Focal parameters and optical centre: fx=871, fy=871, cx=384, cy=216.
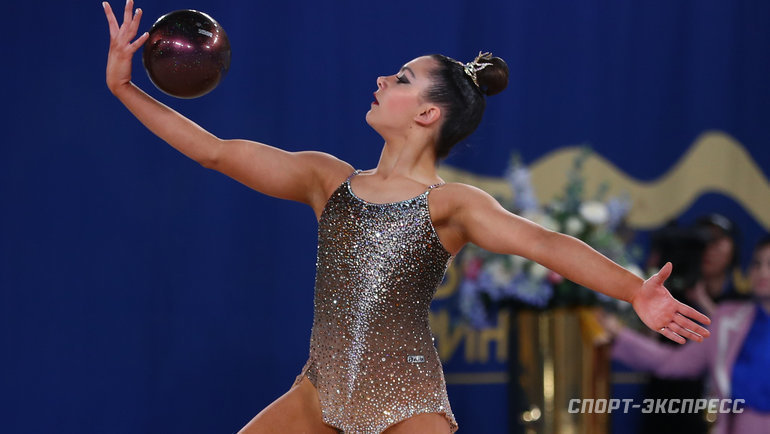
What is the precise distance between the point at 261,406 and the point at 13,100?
1.88 m

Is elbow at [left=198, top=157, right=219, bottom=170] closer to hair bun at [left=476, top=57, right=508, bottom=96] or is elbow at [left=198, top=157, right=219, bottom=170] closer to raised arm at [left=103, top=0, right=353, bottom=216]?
raised arm at [left=103, top=0, right=353, bottom=216]

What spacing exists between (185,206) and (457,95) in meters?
2.14

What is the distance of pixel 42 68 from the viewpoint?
4.11 metres

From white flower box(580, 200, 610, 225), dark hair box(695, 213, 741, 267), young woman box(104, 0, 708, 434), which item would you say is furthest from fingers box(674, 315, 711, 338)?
dark hair box(695, 213, 741, 267)

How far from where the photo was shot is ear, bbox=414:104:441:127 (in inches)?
94.3

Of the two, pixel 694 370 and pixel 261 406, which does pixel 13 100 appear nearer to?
pixel 261 406

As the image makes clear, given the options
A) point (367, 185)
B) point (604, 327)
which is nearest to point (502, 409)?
point (604, 327)

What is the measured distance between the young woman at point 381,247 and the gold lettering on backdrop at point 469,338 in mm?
2202

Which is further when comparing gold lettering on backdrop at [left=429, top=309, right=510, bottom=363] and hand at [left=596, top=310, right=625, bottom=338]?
gold lettering on backdrop at [left=429, top=309, right=510, bottom=363]

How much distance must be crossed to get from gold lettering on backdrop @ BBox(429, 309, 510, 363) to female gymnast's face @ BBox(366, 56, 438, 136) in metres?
2.22

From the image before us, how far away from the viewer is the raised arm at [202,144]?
7.60ft

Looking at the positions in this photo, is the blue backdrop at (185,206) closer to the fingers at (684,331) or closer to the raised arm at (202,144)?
the raised arm at (202,144)

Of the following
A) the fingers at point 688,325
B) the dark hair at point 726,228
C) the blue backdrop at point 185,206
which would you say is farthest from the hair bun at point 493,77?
the dark hair at point 726,228

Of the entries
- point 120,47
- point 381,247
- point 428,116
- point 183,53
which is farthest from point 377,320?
→ point 120,47
